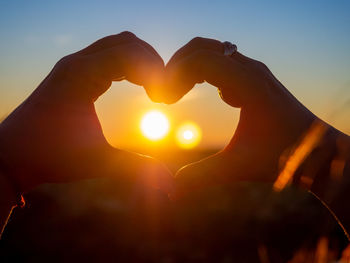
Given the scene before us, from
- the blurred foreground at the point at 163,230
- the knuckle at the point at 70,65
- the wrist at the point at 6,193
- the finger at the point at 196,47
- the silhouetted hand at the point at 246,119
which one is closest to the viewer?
the wrist at the point at 6,193

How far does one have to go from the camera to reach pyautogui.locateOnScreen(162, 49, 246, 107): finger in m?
2.21

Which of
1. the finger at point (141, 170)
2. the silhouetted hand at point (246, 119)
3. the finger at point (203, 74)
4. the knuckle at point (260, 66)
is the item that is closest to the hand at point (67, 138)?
the finger at point (141, 170)

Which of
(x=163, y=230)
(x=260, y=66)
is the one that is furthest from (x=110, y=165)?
(x=163, y=230)

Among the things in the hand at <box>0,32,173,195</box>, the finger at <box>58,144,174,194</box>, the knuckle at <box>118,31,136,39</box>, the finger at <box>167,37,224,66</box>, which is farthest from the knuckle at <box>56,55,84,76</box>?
the finger at <box>167,37,224,66</box>

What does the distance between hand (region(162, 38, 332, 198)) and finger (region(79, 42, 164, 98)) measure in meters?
0.14

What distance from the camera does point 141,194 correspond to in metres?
15.9

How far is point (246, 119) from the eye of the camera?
7.13 ft

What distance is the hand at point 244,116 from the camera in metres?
2.07

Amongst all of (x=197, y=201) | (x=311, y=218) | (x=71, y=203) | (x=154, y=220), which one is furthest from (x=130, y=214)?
(x=311, y=218)

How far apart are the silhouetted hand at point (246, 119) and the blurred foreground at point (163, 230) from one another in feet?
16.1

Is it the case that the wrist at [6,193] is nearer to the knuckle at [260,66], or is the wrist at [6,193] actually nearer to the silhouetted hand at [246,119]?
the silhouetted hand at [246,119]

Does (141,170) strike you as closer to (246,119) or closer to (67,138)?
(67,138)

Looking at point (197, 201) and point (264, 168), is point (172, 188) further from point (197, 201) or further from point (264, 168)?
point (197, 201)

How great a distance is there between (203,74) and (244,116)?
42 centimetres
